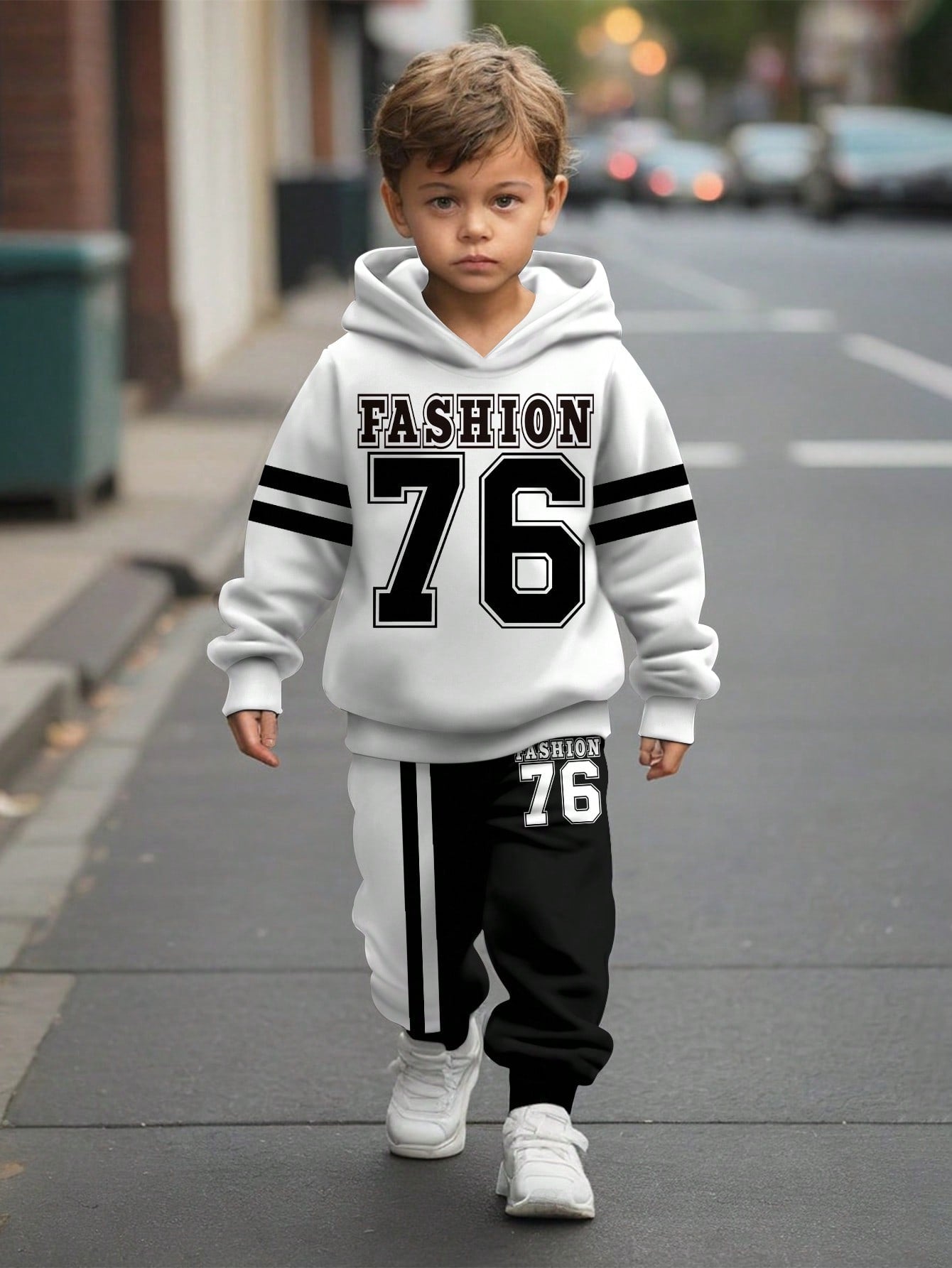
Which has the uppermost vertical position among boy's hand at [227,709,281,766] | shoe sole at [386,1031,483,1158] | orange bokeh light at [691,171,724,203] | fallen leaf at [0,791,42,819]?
boy's hand at [227,709,281,766]

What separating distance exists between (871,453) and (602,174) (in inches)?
1405

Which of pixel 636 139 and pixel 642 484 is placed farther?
pixel 636 139

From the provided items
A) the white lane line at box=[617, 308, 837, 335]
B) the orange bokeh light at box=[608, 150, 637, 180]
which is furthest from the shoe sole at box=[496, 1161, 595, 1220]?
the orange bokeh light at box=[608, 150, 637, 180]

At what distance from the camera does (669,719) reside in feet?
11.1

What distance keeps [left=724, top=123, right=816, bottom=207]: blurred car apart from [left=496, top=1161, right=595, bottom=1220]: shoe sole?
150ft

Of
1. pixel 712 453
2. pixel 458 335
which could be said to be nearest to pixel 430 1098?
pixel 458 335

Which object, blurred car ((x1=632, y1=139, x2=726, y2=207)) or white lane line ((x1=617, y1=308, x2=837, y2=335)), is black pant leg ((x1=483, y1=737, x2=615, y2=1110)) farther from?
blurred car ((x1=632, y1=139, x2=726, y2=207))

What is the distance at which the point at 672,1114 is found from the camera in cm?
385

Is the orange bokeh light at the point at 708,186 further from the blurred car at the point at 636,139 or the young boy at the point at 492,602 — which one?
the young boy at the point at 492,602

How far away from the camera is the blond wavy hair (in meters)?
3.08

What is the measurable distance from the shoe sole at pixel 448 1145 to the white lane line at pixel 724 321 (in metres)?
16.1

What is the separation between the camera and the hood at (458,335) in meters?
3.24

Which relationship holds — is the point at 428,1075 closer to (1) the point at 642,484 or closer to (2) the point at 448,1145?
(2) the point at 448,1145

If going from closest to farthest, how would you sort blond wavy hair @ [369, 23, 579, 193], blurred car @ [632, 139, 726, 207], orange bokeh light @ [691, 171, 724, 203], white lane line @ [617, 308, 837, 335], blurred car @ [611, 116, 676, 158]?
blond wavy hair @ [369, 23, 579, 193], white lane line @ [617, 308, 837, 335], blurred car @ [632, 139, 726, 207], orange bokeh light @ [691, 171, 724, 203], blurred car @ [611, 116, 676, 158]
